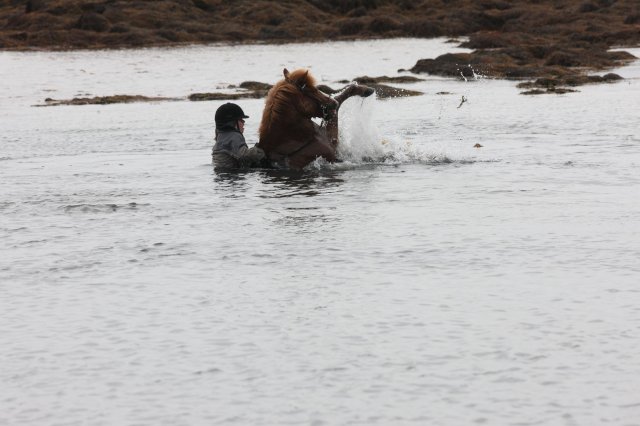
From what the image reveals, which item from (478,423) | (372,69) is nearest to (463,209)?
(478,423)

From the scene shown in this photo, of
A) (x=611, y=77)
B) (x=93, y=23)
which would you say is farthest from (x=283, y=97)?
(x=93, y=23)

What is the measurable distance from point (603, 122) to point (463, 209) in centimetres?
924

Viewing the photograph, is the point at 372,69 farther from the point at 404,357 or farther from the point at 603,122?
the point at 404,357

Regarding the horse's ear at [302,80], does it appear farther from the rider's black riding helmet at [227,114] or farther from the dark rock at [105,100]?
the dark rock at [105,100]

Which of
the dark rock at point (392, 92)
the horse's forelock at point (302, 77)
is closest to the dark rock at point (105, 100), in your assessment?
the dark rock at point (392, 92)

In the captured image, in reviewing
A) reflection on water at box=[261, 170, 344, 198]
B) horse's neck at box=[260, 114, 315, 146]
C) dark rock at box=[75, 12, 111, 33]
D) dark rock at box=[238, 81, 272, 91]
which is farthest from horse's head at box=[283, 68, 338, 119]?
dark rock at box=[75, 12, 111, 33]

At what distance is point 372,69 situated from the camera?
42750mm

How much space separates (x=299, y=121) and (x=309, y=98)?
32 centimetres

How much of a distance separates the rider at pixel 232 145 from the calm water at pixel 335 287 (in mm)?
621

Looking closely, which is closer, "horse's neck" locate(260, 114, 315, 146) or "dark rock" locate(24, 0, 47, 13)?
"horse's neck" locate(260, 114, 315, 146)

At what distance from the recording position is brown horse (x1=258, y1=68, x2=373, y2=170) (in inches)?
510

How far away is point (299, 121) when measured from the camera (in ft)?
42.8

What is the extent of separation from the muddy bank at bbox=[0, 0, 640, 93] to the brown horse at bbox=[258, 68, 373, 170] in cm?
4611

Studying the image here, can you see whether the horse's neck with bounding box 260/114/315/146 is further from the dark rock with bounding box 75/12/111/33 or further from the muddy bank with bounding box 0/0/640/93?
the dark rock with bounding box 75/12/111/33
